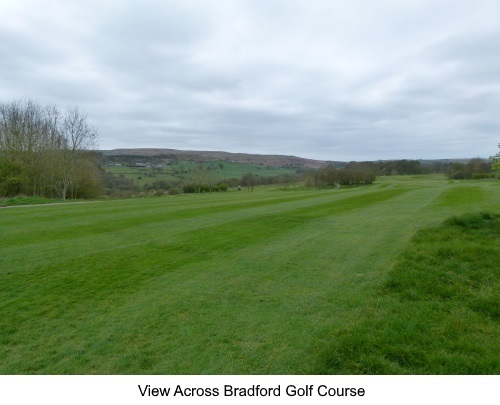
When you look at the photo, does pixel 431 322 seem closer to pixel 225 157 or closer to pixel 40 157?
pixel 40 157

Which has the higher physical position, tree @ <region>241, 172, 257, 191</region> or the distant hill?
the distant hill

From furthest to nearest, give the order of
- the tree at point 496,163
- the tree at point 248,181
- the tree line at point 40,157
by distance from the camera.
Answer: the tree at point 248,181 < the tree line at point 40,157 < the tree at point 496,163

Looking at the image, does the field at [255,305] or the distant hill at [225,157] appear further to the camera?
the distant hill at [225,157]

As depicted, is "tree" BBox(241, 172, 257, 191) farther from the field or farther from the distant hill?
the field

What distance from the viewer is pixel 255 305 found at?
597cm

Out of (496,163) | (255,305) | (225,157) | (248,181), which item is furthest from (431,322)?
(225,157)

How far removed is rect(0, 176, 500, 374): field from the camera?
4129 millimetres

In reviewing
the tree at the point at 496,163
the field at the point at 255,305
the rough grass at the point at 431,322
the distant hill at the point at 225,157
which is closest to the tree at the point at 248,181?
the distant hill at the point at 225,157

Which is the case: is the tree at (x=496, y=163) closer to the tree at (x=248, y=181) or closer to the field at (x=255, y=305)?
the field at (x=255, y=305)

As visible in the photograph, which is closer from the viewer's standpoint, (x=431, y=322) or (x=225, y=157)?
(x=431, y=322)

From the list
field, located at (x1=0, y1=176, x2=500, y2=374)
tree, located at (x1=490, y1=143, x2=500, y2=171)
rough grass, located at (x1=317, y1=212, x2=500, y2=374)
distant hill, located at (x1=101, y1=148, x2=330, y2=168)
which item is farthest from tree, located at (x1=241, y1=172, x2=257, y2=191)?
rough grass, located at (x1=317, y1=212, x2=500, y2=374)

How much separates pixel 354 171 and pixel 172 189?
4822cm

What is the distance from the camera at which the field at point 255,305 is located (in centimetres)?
413
